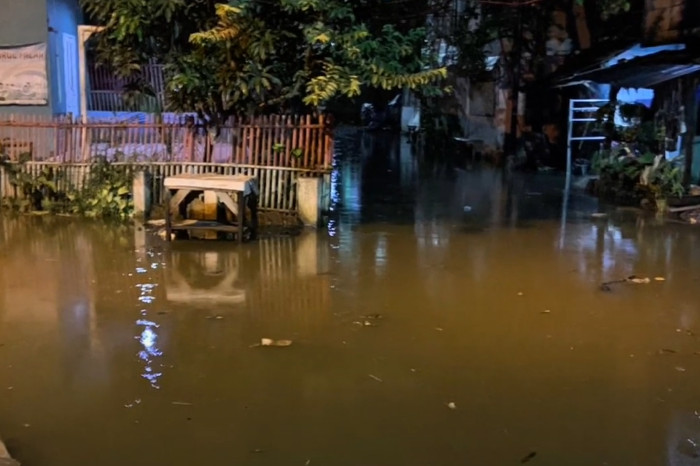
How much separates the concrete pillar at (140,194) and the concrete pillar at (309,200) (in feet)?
7.18

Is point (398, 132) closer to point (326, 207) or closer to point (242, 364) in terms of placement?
point (326, 207)

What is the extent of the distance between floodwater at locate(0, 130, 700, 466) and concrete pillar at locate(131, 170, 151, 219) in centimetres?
69

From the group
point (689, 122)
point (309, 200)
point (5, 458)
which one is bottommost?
point (5, 458)

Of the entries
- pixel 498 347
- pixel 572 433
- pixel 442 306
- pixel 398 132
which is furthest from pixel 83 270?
pixel 398 132

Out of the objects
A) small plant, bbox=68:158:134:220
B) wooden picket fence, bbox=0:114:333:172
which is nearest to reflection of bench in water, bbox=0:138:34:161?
wooden picket fence, bbox=0:114:333:172

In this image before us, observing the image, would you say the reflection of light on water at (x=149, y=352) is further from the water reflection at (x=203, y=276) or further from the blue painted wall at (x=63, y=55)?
the blue painted wall at (x=63, y=55)

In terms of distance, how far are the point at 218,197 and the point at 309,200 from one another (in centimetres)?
127

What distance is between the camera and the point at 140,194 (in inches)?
414

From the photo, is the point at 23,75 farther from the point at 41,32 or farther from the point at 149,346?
the point at 149,346

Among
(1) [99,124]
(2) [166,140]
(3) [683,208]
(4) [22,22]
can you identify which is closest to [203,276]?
(2) [166,140]

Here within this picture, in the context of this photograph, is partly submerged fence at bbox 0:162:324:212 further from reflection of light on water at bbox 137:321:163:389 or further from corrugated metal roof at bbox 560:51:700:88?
corrugated metal roof at bbox 560:51:700:88

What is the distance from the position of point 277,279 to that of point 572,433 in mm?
3920

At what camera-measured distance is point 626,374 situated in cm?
538

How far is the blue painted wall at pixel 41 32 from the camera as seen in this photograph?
1211 centimetres
